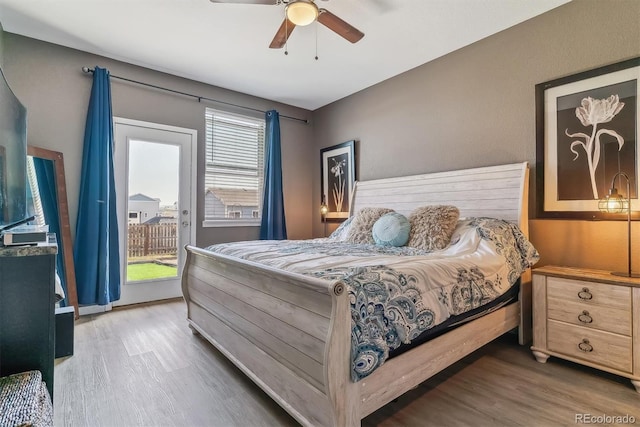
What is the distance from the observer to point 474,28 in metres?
2.83

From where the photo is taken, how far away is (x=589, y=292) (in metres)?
2.02

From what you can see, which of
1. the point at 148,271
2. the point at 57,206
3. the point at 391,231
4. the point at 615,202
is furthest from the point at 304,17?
the point at 148,271

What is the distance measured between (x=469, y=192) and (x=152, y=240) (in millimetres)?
3519

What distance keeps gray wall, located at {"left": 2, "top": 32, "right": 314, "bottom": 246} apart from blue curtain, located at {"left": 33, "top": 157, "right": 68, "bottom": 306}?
0.16 metres

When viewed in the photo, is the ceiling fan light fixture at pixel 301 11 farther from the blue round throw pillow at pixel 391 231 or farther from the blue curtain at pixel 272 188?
the blue curtain at pixel 272 188

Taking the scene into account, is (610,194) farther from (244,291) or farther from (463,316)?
(244,291)

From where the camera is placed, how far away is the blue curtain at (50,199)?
2.98 m

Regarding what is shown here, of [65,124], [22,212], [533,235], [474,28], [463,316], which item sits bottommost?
[463,316]

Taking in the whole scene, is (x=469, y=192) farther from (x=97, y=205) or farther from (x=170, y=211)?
(x=97, y=205)

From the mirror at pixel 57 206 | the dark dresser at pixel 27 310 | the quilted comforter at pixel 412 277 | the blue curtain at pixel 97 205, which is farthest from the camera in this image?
the blue curtain at pixel 97 205

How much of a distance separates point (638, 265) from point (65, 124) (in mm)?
5107

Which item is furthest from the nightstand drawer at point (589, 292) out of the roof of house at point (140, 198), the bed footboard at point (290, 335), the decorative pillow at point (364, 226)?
the roof of house at point (140, 198)

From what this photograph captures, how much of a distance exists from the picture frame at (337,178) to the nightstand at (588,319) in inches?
101

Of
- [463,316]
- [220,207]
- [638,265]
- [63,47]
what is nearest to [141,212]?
[220,207]
